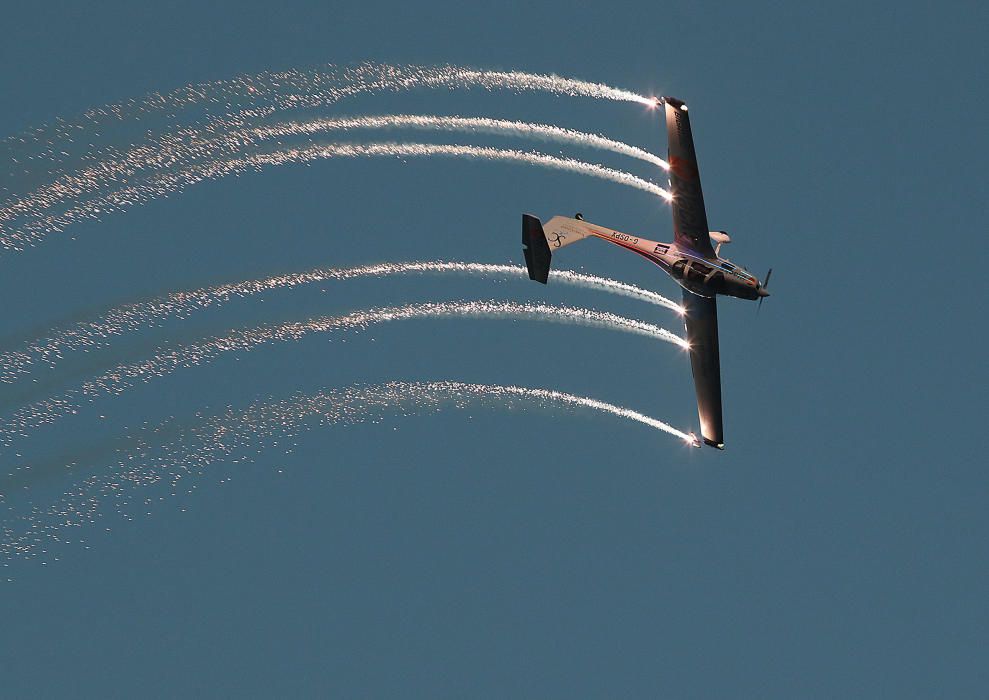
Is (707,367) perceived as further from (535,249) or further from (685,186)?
(535,249)

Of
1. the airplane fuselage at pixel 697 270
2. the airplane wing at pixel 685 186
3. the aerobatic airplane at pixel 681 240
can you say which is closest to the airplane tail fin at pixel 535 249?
the aerobatic airplane at pixel 681 240

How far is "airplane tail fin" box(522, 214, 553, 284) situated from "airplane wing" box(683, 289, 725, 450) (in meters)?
8.49

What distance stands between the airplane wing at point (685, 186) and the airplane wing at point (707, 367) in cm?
434

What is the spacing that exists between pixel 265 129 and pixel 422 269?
7.94m

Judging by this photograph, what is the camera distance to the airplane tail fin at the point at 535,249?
62062 millimetres

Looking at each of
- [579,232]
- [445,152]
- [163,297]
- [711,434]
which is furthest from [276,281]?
[711,434]

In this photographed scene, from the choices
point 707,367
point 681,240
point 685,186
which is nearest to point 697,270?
point 681,240

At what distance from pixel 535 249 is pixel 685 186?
22.1 feet

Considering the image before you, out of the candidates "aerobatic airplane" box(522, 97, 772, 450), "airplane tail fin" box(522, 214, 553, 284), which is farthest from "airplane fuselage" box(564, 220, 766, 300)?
"airplane tail fin" box(522, 214, 553, 284)

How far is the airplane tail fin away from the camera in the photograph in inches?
2443

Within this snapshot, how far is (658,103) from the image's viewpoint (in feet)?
209

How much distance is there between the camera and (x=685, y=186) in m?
64.2

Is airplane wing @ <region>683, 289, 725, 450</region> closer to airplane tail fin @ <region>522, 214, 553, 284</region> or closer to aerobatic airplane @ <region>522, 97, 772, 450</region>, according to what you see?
aerobatic airplane @ <region>522, 97, 772, 450</region>

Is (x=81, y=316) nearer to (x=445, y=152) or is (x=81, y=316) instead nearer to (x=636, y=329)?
(x=445, y=152)
